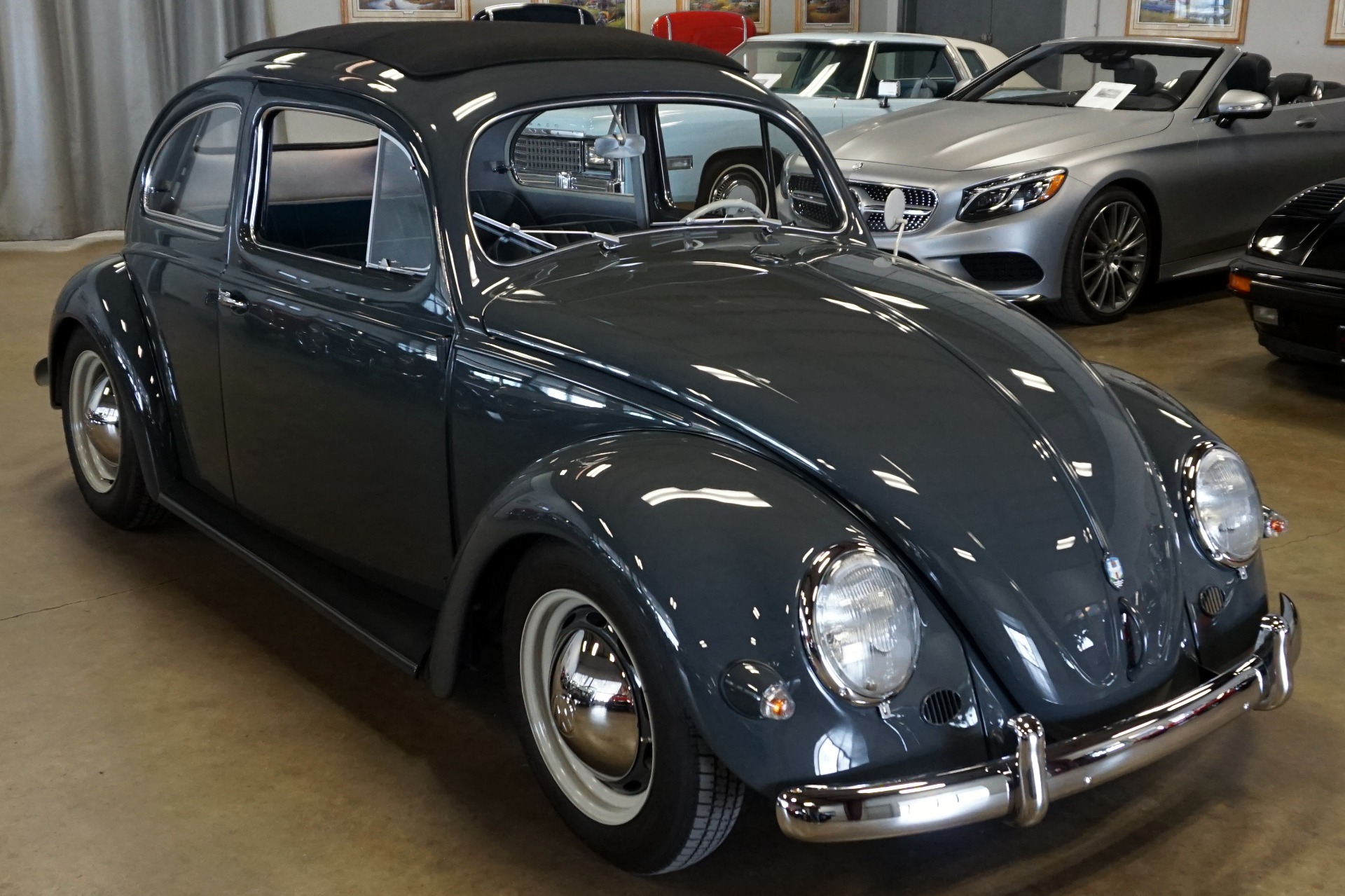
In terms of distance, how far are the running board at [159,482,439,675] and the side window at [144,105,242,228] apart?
77 centimetres

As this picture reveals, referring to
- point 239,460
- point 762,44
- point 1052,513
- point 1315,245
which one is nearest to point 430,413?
point 239,460

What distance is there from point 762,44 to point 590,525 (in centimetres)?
792

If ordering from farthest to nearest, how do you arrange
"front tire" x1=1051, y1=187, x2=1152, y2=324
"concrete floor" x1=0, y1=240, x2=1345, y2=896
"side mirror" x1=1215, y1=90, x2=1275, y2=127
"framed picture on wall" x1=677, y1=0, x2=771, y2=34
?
"framed picture on wall" x1=677, y1=0, x2=771, y2=34, "side mirror" x1=1215, y1=90, x2=1275, y2=127, "front tire" x1=1051, y1=187, x2=1152, y2=324, "concrete floor" x1=0, y1=240, x2=1345, y2=896

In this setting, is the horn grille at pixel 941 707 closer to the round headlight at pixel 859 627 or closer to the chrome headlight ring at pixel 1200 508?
the round headlight at pixel 859 627

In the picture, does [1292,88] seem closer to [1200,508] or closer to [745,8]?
[1200,508]

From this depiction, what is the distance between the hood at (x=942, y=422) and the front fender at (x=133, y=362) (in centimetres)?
142

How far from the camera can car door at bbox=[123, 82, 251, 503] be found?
3404 mm

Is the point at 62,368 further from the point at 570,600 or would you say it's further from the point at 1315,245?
the point at 1315,245

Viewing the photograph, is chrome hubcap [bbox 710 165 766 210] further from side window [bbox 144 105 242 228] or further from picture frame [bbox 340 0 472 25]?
picture frame [bbox 340 0 472 25]

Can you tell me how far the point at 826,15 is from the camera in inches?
538

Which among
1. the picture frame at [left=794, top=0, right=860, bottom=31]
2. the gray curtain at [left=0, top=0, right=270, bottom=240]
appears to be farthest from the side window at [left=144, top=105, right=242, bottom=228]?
the picture frame at [left=794, top=0, right=860, bottom=31]

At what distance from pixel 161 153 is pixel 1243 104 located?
5.22 metres

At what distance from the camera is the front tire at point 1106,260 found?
6.25m

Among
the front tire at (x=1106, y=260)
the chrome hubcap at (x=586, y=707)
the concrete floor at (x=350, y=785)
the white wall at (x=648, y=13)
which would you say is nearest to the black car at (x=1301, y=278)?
the front tire at (x=1106, y=260)
